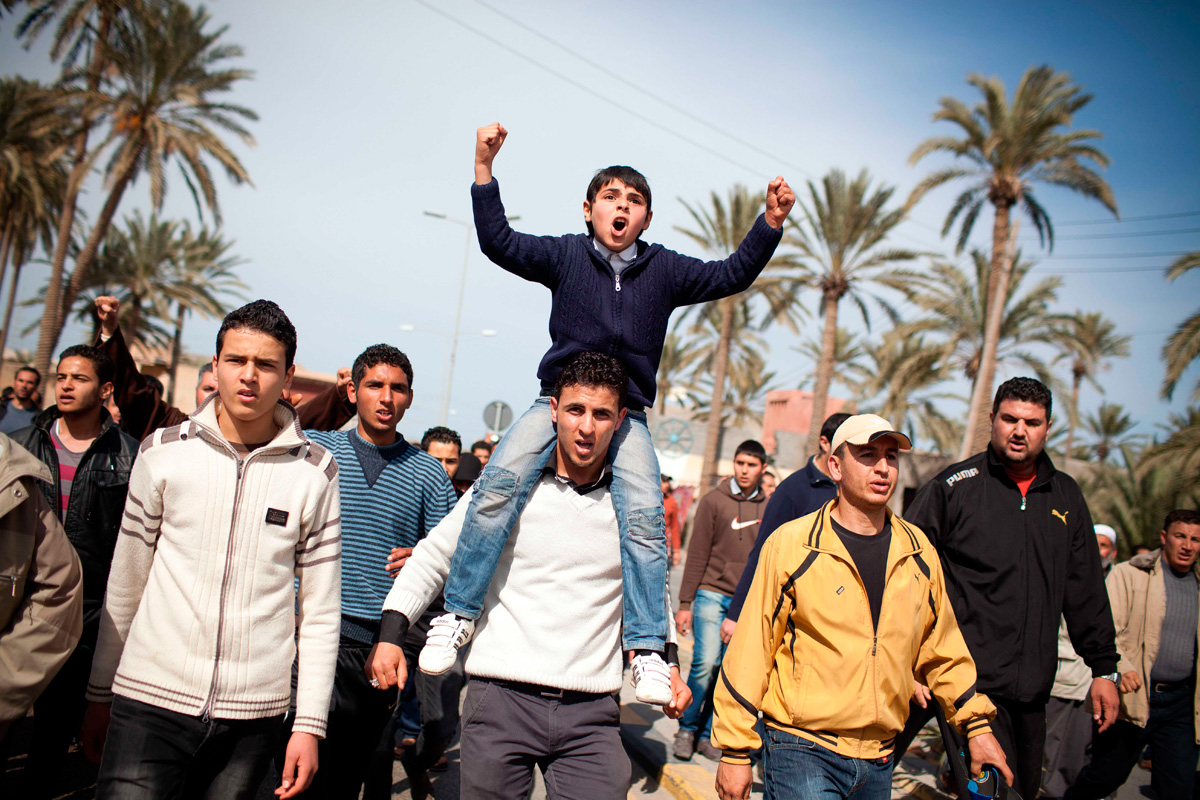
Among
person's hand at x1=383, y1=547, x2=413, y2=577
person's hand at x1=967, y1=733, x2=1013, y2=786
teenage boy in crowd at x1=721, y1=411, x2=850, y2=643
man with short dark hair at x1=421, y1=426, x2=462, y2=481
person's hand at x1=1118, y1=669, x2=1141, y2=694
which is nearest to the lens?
person's hand at x1=967, y1=733, x2=1013, y2=786

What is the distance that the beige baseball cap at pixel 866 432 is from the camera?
3422 millimetres

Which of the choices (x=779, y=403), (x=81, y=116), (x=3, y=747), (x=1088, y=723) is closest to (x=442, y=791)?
(x=3, y=747)

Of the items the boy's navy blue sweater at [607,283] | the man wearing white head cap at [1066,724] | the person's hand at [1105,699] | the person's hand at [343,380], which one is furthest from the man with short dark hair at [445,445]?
the man wearing white head cap at [1066,724]

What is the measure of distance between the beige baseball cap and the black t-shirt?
1.19ft

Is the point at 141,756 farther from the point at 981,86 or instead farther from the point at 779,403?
the point at 779,403

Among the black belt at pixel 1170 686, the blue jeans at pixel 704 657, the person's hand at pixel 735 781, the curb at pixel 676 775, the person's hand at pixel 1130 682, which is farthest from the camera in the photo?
the blue jeans at pixel 704 657

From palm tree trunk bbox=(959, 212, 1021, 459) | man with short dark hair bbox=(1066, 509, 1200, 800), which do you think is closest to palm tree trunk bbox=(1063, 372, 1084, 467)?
palm tree trunk bbox=(959, 212, 1021, 459)

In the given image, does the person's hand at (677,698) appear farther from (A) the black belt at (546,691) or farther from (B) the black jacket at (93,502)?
(B) the black jacket at (93,502)

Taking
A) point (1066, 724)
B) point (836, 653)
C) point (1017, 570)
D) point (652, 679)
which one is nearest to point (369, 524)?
point (652, 679)

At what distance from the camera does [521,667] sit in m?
3.02

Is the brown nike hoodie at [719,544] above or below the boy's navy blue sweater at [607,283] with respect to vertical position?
below

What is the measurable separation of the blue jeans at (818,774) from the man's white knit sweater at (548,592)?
77cm

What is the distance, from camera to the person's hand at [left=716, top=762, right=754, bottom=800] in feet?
10.3

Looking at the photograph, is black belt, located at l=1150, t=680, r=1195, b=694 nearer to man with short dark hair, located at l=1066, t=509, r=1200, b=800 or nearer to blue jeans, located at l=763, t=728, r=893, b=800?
man with short dark hair, located at l=1066, t=509, r=1200, b=800
